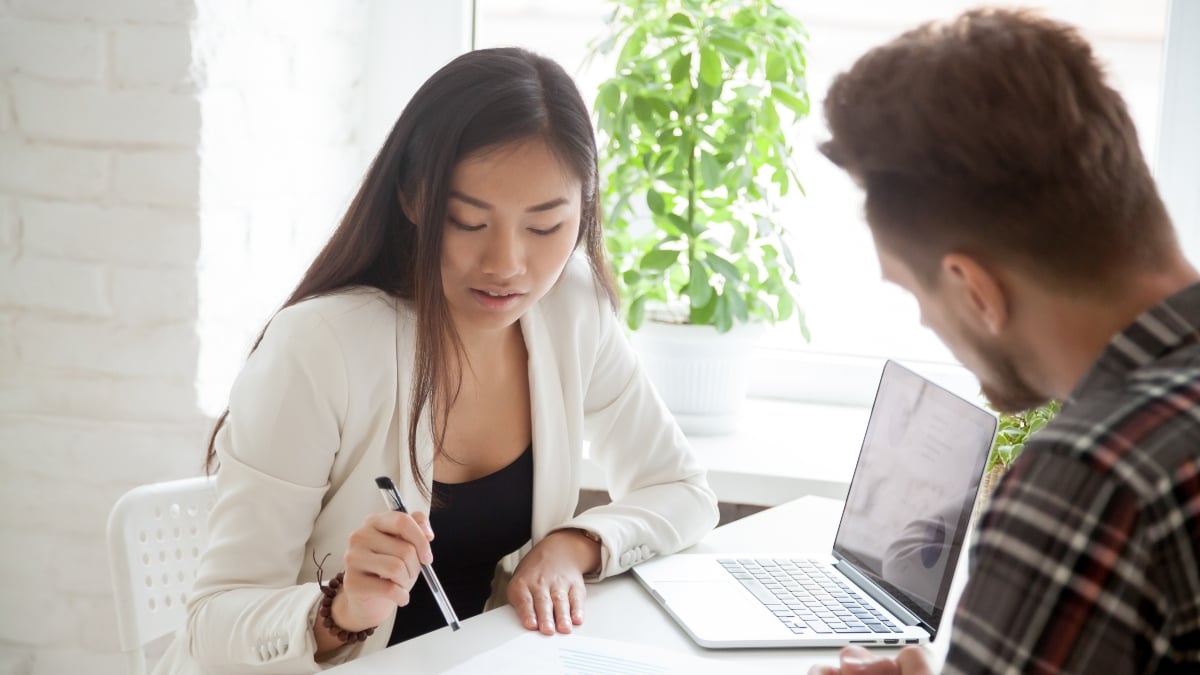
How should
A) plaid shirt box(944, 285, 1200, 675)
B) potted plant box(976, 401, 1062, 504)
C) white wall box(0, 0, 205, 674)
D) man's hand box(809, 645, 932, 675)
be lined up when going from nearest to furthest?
plaid shirt box(944, 285, 1200, 675) < man's hand box(809, 645, 932, 675) < potted plant box(976, 401, 1062, 504) < white wall box(0, 0, 205, 674)

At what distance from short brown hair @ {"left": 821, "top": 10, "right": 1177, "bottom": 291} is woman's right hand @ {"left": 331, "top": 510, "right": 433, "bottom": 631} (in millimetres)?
544

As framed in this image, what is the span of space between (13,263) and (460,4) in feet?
2.91

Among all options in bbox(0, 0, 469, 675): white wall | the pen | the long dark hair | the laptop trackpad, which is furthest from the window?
the pen

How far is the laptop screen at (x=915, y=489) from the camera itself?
1.21 metres

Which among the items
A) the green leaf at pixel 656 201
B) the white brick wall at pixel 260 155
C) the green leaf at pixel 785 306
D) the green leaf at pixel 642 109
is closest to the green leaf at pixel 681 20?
the green leaf at pixel 642 109

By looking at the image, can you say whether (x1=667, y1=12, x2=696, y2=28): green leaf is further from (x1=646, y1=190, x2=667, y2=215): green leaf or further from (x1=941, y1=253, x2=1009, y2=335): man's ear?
(x1=941, y1=253, x2=1009, y2=335): man's ear

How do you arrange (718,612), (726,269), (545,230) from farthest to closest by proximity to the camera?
(726,269) → (545,230) → (718,612)

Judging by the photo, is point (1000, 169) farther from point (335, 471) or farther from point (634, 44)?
point (634, 44)

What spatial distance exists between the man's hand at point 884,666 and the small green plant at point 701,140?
Answer: 97 cm

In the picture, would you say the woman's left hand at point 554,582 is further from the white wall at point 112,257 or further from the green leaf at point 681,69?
the green leaf at point 681,69

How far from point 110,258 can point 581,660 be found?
102cm

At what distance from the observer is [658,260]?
1.95 m

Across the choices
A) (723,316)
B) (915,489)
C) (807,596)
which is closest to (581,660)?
(807,596)

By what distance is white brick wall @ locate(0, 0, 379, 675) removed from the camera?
1.69m
